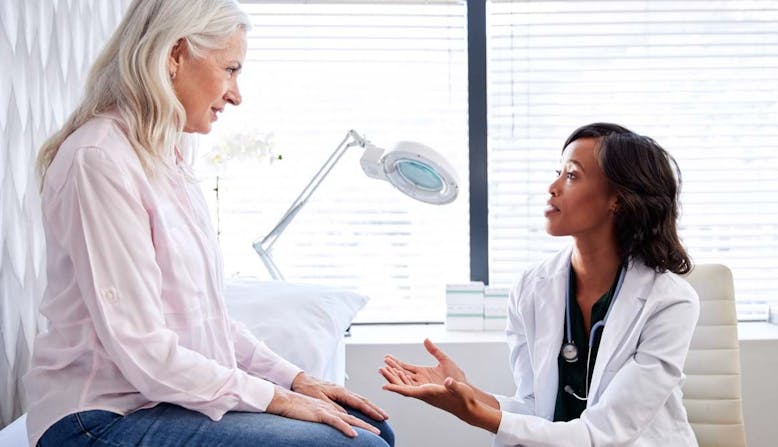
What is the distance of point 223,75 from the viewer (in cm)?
143

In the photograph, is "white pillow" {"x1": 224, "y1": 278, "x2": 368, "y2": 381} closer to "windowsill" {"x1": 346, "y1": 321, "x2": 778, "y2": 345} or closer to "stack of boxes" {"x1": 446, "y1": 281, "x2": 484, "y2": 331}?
"windowsill" {"x1": 346, "y1": 321, "x2": 778, "y2": 345}

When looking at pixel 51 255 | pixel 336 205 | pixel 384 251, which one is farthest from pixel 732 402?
pixel 51 255

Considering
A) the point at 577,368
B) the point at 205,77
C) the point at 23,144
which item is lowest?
the point at 577,368

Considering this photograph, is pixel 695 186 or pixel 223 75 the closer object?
pixel 223 75

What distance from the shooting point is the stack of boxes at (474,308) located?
2684 mm

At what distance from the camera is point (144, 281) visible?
47.4 inches

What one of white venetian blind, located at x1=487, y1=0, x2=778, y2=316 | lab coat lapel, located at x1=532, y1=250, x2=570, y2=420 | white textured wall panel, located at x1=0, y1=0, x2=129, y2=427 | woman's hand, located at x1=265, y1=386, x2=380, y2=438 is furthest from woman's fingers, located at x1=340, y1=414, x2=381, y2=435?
white venetian blind, located at x1=487, y1=0, x2=778, y2=316

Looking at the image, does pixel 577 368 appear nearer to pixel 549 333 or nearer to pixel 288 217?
pixel 549 333

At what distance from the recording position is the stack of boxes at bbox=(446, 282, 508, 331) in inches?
106

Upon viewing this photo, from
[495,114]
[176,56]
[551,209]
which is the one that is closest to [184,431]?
[176,56]

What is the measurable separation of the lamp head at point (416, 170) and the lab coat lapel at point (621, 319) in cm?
60

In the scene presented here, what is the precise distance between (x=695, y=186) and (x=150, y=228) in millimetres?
2139

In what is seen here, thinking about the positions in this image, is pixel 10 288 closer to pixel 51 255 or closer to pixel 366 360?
pixel 51 255

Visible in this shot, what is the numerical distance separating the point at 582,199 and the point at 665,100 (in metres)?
1.23
